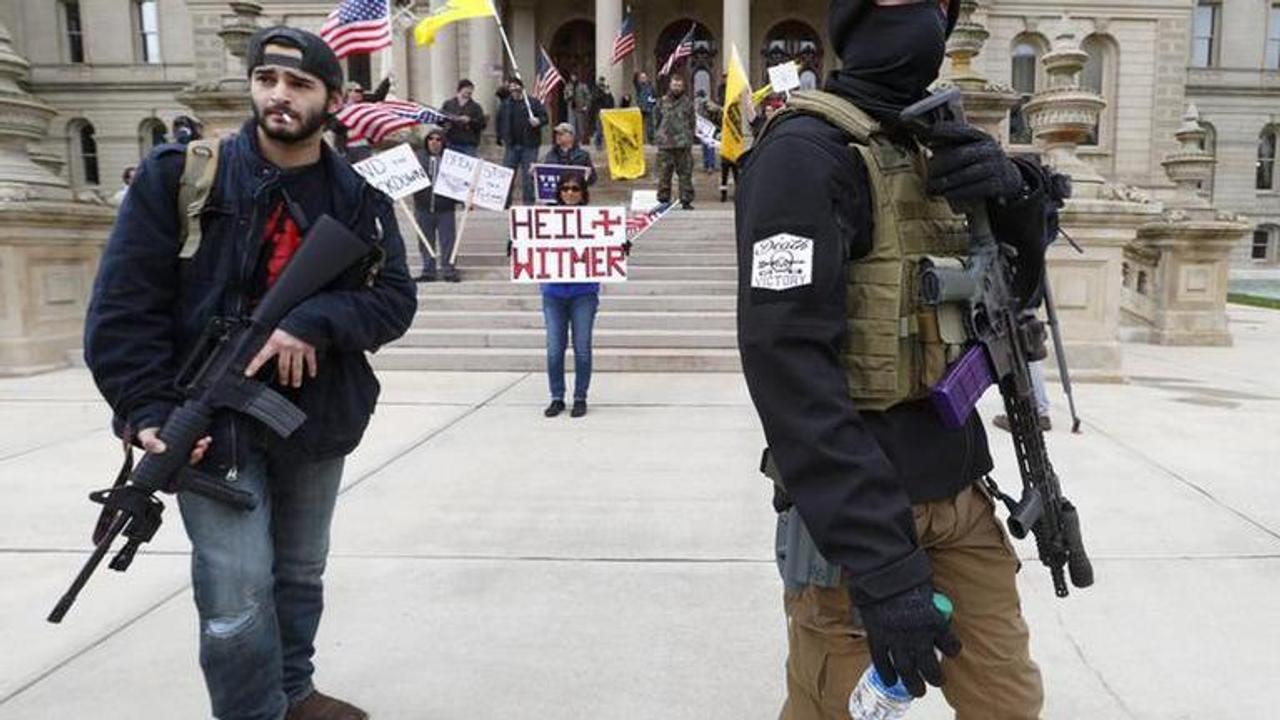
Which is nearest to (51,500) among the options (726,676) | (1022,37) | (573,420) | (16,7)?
(573,420)

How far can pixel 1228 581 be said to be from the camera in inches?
153

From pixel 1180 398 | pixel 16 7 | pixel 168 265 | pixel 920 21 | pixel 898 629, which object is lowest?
pixel 1180 398

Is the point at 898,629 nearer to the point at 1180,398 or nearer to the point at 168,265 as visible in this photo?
the point at 168,265

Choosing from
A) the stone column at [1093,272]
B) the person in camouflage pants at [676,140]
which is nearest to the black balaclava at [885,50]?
the stone column at [1093,272]

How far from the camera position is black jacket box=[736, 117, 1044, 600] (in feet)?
5.26

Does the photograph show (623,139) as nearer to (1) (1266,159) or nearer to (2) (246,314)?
(2) (246,314)

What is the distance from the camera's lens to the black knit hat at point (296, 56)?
238cm

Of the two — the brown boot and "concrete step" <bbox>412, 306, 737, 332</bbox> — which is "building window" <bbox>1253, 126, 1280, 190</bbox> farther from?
the brown boot

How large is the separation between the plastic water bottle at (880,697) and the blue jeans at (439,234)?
10.2m

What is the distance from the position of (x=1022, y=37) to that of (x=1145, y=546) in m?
31.0

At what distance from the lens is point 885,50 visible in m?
1.85

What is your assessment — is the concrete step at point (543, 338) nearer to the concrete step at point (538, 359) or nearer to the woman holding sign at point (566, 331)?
the concrete step at point (538, 359)

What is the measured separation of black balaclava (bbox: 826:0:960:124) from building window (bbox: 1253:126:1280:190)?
47.8 metres

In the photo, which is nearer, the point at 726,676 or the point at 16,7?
the point at 726,676
